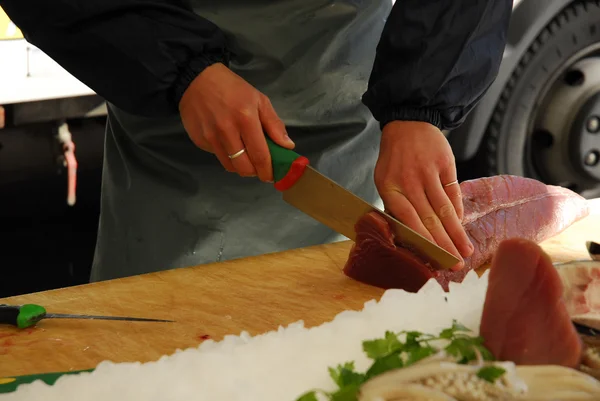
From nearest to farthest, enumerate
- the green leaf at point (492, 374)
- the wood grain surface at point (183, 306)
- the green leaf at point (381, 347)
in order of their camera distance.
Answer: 1. the green leaf at point (492, 374)
2. the green leaf at point (381, 347)
3. the wood grain surface at point (183, 306)

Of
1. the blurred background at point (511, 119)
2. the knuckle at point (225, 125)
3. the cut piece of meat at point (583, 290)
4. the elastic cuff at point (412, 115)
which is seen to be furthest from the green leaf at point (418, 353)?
the blurred background at point (511, 119)

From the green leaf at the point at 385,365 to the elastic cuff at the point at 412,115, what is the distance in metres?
0.90

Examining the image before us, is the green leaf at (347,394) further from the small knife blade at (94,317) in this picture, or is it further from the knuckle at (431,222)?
the knuckle at (431,222)

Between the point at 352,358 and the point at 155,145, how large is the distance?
1.07 metres

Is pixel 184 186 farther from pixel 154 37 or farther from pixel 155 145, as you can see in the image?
pixel 154 37

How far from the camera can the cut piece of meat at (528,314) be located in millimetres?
1160

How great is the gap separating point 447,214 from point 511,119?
217cm

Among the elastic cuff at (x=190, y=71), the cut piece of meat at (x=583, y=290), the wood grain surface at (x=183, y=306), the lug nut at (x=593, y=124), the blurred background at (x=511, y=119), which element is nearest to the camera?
the cut piece of meat at (x=583, y=290)

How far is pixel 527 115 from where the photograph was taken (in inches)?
154

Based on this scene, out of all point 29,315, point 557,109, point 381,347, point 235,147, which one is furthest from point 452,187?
point 557,109

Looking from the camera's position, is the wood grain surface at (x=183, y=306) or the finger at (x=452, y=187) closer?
the wood grain surface at (x=183, y=306)

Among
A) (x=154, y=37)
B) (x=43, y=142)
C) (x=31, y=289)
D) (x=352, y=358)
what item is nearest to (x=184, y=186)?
(x=154, y=37)

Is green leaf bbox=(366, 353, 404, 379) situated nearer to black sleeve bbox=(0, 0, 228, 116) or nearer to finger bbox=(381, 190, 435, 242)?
finger bbox=(381, 190, 435, 242)

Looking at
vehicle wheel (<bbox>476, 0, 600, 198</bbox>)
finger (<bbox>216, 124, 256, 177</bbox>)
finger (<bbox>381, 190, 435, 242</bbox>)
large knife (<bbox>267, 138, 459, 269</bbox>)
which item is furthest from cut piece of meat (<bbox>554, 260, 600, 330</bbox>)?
vehicle wheel (<bbox>476, 0, 600, 198</bbox>)
